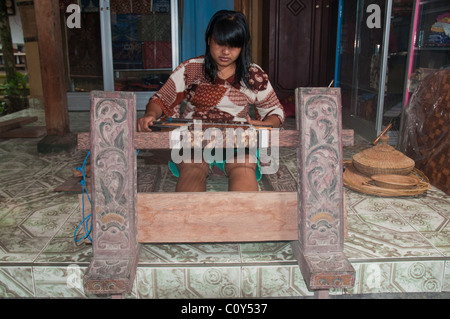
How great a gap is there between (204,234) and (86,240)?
1.68 ft

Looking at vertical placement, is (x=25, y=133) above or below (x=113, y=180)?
below

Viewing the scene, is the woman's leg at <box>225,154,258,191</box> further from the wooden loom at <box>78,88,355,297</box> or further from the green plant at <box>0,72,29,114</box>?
the green plant at <box>0,72,29,114</box>

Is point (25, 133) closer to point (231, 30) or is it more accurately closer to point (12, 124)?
point (12, 124)

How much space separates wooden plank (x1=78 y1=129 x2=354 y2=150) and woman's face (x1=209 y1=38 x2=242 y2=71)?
639 mm

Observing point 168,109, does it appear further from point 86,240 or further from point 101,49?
point 101,49

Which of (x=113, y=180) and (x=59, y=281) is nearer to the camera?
(x=113, y=180)

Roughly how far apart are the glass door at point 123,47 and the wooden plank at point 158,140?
184 inches

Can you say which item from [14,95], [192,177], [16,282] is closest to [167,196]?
[192,177]

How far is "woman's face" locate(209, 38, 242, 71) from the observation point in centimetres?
191

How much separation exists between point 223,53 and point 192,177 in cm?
62

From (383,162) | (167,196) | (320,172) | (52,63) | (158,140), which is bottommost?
(383,162)

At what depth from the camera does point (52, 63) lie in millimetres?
3273

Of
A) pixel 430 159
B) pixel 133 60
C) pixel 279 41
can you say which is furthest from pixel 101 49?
pixel 430 159

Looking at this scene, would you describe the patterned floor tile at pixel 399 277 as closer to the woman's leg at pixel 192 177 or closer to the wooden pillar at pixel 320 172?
the wooden pillar at pixel 320 172
